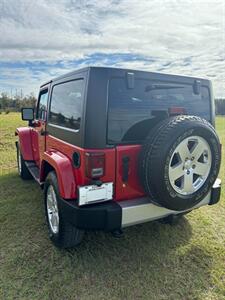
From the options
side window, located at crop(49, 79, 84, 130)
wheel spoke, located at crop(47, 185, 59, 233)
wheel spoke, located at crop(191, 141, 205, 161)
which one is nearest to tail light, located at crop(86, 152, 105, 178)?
side window, located at crop(49, 79, 84, 130)

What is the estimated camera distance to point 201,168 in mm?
2639

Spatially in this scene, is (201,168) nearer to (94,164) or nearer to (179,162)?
(179,162)

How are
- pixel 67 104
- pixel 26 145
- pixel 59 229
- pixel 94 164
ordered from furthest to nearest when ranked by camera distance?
pixel 26 145 → pixel 67 104 → pixel 59 229 → pixel 94 164

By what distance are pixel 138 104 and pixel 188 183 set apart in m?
0.94

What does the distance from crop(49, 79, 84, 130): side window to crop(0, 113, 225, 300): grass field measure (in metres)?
1.46

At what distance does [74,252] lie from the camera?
9.68 feet

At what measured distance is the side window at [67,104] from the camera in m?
2.59

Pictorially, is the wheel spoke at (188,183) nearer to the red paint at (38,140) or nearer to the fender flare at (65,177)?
the fender flare at (65,177)

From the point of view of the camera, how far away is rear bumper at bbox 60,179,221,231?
237 cm

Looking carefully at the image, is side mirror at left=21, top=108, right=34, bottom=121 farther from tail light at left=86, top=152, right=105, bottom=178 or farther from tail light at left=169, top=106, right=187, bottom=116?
tail light at left=169, top=106, right=187, bottom=116

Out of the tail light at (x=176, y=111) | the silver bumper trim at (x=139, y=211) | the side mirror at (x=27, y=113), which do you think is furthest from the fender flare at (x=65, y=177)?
the side mirror at (x=27, y=113)

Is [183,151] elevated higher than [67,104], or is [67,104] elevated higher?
[67,104]

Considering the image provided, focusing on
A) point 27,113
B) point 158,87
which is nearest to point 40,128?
point 27,113

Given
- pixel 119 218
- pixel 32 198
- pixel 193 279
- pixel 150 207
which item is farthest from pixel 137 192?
pixel 32 198
